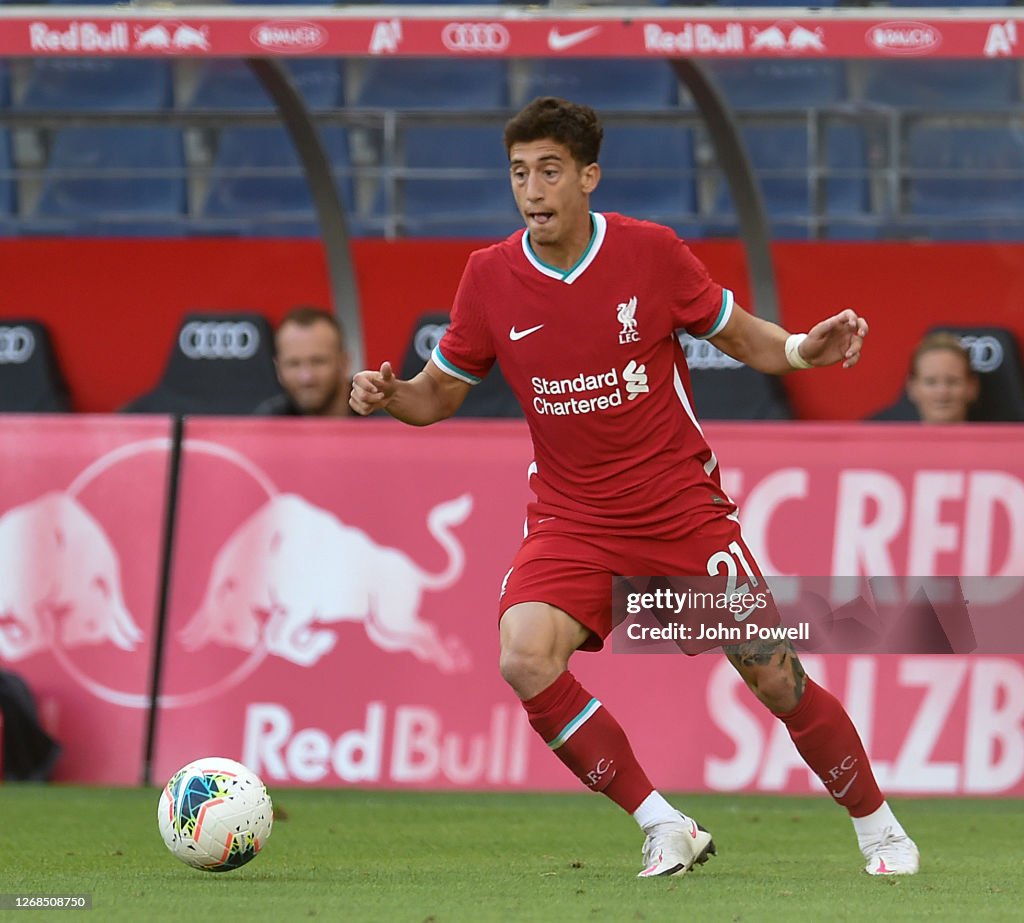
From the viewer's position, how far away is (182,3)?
873 cm

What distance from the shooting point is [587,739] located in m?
5.11

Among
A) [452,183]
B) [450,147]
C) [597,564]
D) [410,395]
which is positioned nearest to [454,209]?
[452,183]

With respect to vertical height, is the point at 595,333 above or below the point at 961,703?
above

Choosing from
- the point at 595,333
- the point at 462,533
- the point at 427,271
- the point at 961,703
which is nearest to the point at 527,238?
the point at 595,333

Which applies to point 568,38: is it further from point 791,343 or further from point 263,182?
point 791,343

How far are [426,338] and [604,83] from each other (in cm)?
156

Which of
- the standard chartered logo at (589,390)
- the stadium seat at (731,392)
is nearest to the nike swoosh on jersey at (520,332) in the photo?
the standard chartered logo at (589,390)

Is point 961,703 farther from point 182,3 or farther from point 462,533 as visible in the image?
point 182,3

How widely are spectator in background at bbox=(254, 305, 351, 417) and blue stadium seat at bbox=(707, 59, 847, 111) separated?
242 cm

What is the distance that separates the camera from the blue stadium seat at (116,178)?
10484 mm

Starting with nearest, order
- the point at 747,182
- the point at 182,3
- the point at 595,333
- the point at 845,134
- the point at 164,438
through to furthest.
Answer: the point at 595,333, the point at 164,438, the point at 182,3, the point at 747,182, the point at 845,134

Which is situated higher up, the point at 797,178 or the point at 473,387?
the point at 797,178

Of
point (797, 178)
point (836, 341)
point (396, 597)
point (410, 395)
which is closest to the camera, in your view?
point (836, 341)

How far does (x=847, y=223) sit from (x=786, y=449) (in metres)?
2.83
